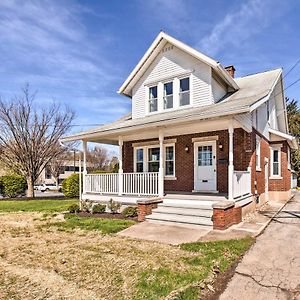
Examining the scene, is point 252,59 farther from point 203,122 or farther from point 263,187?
point 203,122

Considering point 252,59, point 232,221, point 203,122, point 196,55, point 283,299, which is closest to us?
point 283,299

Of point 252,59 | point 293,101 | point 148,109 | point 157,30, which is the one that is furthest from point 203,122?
point 293,101

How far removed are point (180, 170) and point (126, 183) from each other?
8.88ft

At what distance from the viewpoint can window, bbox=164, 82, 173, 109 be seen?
531 inches

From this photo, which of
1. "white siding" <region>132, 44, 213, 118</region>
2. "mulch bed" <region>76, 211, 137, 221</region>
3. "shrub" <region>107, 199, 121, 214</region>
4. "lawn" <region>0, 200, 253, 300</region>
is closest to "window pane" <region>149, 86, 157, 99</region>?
"white siding" <region>132, 44, 213, 118</region>

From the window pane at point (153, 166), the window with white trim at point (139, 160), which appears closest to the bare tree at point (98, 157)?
the window with white trim at point (139, 160)

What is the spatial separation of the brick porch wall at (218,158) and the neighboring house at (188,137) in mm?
41

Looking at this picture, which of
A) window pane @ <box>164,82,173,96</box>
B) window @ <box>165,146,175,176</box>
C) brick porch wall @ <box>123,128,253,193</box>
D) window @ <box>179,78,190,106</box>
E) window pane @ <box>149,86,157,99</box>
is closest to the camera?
brick porch wall @ <box>123,128,253,193</box>

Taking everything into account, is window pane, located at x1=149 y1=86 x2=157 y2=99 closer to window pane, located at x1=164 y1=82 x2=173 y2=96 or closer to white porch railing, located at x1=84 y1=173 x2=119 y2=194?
window pane, located at x1=164 y1=82 x2=173 y2=96

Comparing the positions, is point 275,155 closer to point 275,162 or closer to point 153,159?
point 275,162

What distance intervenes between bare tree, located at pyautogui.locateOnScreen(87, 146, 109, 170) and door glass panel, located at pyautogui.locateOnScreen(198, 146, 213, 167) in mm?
55874

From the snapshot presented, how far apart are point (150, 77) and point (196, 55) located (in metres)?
2.85

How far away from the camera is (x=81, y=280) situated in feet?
15.6

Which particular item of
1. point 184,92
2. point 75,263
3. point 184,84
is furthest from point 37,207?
point 75,263
